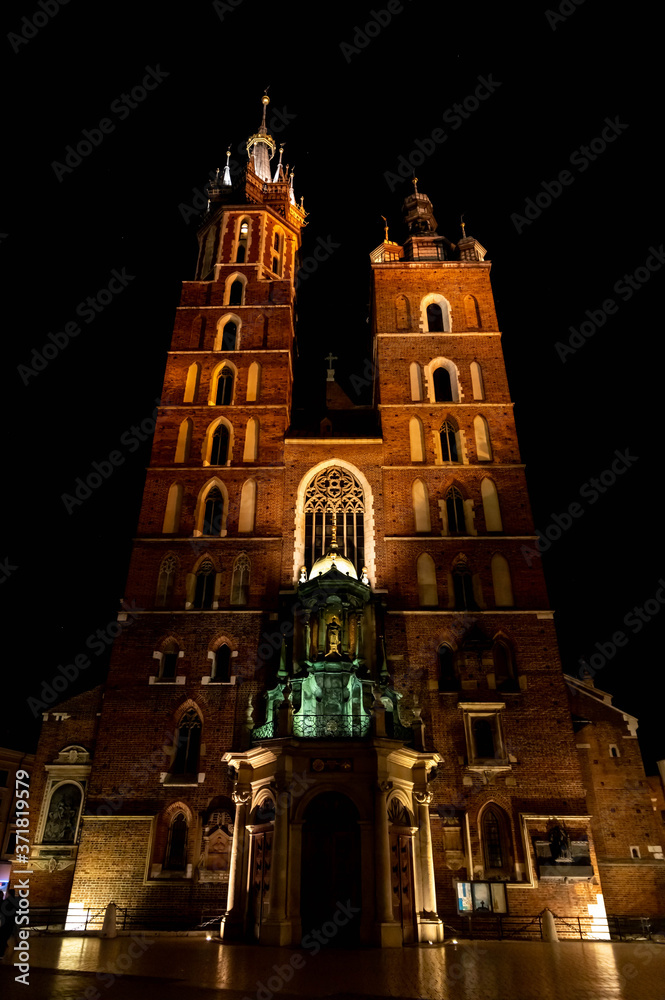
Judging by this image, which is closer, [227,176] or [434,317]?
[434,317]

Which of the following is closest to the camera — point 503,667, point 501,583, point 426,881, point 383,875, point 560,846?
point 383,875

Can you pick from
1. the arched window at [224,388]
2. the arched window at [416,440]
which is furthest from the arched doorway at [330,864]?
the arched window at [224,388]

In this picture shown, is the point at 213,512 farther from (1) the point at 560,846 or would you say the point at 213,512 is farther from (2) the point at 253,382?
(1) the point at 560,846

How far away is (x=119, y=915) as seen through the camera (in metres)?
18.3

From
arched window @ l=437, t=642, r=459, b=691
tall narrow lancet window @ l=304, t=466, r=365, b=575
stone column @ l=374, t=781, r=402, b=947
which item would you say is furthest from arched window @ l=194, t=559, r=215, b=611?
stone column @ l=374, t=781, r=402, b=947

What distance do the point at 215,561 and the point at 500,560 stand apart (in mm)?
9667

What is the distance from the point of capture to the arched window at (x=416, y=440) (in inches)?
1017

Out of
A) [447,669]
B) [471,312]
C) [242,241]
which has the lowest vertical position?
[447,669]

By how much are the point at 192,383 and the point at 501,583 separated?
1416 centimetres

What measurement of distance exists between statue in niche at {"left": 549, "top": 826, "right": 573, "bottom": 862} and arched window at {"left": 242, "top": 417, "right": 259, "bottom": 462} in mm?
15490

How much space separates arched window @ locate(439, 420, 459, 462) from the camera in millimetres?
26031

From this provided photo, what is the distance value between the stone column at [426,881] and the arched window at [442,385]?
15.2 meters

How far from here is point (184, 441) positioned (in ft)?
86.8

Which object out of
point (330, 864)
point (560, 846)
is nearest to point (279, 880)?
point (330, 864)
